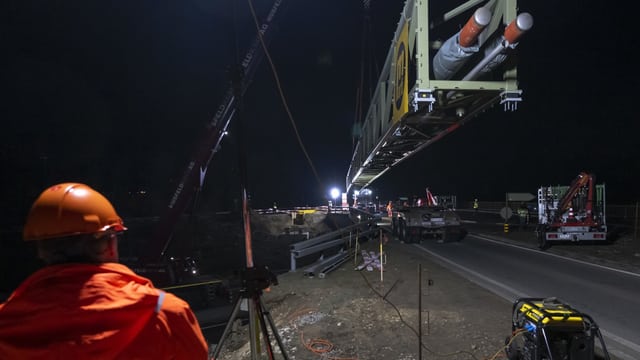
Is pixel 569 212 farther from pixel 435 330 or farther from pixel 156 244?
pixel 156 244

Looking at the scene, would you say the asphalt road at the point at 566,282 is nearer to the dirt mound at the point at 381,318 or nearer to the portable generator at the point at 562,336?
the dirt mound at the point at 381,318

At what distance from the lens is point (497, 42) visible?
5.14 metres

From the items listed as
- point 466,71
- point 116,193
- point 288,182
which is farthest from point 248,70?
point 288,182

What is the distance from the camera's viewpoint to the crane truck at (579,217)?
14.8 m

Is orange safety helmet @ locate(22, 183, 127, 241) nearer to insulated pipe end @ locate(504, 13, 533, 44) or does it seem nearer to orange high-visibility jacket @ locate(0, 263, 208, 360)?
orange high-visibility jacket @ locate(0, 263, 208, 360)

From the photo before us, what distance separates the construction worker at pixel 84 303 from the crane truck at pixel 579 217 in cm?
1659

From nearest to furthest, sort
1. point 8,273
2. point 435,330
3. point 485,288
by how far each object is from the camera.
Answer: point 435,330 → point 485,288 → point 8,273

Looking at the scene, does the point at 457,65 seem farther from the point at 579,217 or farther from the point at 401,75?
the point at 579,217

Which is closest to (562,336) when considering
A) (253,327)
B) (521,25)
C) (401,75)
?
(253,327)

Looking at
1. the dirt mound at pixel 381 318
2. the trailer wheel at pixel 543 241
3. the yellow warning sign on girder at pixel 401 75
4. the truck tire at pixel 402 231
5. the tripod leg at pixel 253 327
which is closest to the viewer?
the tripod leg at pixel 253 327

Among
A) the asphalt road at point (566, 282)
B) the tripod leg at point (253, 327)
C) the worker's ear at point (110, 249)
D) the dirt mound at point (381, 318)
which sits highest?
the worker's ear at point (110, 249)

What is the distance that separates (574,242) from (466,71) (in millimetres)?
14212

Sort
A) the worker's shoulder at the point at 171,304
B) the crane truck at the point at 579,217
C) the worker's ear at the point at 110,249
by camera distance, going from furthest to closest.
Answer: the crane truck at the point at 579,217, the worker's ear at the point at 110,249, the worker's shoulder at the point at 171,304

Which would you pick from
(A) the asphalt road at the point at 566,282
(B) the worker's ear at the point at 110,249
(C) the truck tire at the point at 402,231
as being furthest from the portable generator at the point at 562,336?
(C) the truck tire at the point at 402,231
